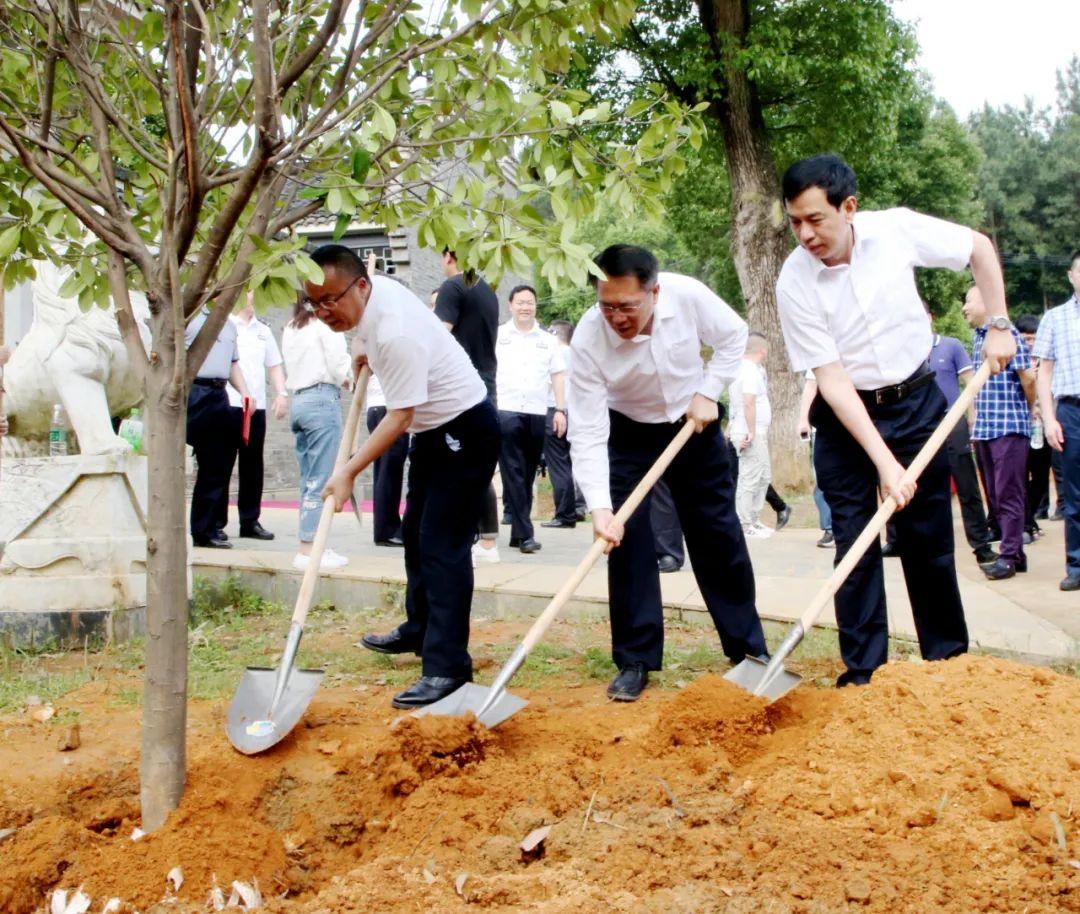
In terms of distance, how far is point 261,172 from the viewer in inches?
112

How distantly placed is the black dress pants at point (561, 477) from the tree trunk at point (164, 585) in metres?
6.94

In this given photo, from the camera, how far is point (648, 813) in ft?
9.59

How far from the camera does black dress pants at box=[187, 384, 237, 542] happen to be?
24.9 ft

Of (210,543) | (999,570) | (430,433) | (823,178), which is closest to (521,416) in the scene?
(210,543)

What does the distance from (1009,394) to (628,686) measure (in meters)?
4.33

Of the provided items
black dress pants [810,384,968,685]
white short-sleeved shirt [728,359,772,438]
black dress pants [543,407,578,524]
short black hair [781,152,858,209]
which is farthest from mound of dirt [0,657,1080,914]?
black dress pants [543,407,578,524]

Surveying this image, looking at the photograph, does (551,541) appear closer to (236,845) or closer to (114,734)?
(114,734)

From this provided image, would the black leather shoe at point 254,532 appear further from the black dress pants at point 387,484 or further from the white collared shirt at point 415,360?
the white collared shirt at point 415,360

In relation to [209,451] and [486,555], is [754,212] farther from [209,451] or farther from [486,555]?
[209,451]

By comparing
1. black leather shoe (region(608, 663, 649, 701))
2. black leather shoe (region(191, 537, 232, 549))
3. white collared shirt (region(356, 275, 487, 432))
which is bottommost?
black leather shoe (region(608, 663, 649, 701))

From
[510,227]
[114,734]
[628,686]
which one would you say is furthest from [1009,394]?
[114,734]

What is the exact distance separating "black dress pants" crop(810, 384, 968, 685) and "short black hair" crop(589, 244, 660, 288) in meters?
0.82

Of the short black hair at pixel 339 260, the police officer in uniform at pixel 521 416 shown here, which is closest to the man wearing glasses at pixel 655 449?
the short black hair at pixel 339 260

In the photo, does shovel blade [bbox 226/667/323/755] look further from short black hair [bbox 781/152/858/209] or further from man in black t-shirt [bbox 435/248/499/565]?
man in black t-shirt [bbox 435/248/499/565]
